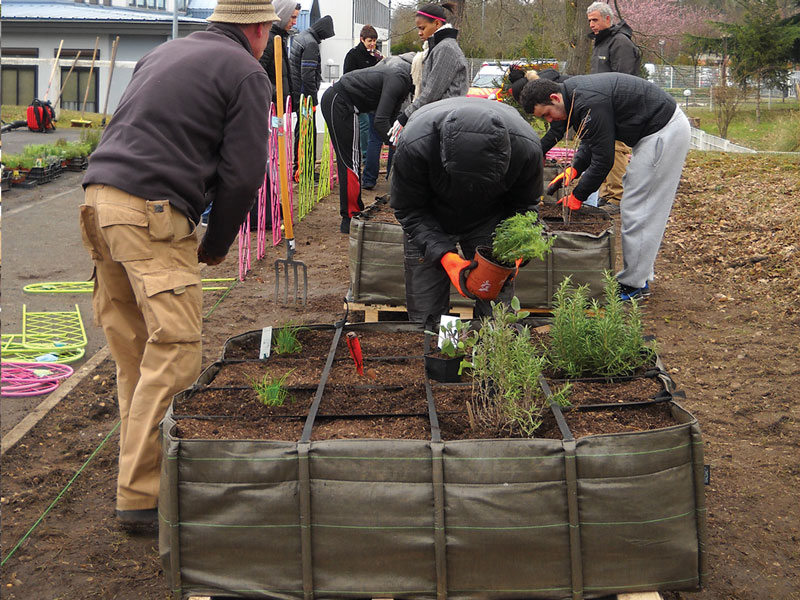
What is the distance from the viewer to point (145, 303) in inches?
118

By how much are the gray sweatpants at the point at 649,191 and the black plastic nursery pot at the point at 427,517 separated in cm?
363

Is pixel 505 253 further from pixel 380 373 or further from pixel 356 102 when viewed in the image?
pixel 356 102

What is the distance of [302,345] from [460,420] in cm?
129

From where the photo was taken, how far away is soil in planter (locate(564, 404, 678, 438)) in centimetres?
286

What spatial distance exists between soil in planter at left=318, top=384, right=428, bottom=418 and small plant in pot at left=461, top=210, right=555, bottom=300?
21.4 inches

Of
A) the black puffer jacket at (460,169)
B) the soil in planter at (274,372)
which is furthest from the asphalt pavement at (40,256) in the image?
the black puffer jacket at (460,169)

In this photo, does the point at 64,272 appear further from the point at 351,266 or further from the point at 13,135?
the point at 13,135

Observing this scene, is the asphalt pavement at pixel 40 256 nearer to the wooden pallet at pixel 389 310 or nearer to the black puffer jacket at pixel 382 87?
the wooden pallet at pixel 389 310

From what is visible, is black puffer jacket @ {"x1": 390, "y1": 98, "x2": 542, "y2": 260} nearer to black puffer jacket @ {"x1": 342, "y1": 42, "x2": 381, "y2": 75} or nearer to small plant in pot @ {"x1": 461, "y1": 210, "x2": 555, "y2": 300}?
small plant in pot @ {"x1": 461, "y1": 210, "x2": 555, "y2": 300}

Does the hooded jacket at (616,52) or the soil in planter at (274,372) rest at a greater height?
the hooded jacket at (616,52)

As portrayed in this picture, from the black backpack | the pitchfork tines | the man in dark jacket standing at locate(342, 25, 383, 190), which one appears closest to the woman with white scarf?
the pitchfork tines

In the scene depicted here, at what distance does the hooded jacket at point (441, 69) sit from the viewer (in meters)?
7.31

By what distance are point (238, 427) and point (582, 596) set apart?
130cm

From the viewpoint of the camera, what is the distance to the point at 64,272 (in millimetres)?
7375
